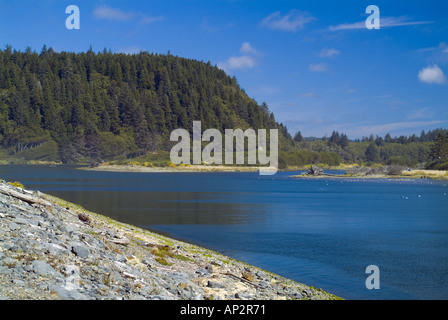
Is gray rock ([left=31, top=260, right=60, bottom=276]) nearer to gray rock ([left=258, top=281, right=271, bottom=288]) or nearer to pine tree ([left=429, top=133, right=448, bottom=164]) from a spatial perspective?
gray rock ([left=258, top=281, right=271, bottom=288])

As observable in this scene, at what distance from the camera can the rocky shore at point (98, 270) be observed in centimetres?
1472

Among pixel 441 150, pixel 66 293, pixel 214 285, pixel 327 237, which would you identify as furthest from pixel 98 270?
pixel 441 150

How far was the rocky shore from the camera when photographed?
48.3 ft

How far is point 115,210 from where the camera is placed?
62062 millimetres

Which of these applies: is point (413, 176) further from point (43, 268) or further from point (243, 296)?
point (43, 268)

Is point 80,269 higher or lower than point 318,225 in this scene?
higher

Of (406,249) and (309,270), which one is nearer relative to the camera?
(309,270)

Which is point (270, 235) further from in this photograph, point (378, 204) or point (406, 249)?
point (378, 204)

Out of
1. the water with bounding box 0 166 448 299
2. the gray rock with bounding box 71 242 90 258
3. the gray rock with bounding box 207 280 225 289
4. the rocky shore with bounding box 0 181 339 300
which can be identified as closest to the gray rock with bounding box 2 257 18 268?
the rocky shore with bounding box 0 181 339 300

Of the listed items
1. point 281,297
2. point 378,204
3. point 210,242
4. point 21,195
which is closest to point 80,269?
point 281,297

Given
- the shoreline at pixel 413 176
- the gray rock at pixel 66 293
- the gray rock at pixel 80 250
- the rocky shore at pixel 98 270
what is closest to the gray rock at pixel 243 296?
the rocky shore at pixel 98 270
